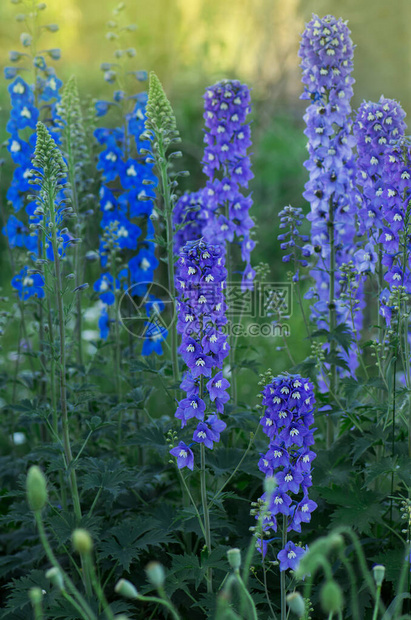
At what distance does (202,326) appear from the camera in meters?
2.26

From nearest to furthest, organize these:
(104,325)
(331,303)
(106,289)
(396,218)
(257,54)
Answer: (396,218) → (331,303) → (106,289) → (104,325) → (257,54)

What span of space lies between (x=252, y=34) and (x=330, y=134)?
488cm

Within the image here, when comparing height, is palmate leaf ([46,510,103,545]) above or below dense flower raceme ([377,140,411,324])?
below

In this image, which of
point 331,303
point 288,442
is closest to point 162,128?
point 331,303

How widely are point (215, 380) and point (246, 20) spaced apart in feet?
19.7

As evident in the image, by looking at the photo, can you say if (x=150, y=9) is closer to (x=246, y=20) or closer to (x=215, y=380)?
(x=246, y=20)

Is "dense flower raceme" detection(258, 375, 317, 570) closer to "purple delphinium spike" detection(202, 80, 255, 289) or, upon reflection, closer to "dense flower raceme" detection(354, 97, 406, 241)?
"dense flower raceme" detection(354, 97, 406, 241)

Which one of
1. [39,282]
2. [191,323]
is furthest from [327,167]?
[39,282]

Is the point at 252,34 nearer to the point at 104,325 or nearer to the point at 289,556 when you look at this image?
the point at 104,325

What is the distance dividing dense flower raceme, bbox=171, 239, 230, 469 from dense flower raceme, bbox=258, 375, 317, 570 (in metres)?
0.18

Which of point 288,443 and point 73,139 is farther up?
point 73,139

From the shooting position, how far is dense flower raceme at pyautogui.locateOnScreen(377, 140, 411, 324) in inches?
102

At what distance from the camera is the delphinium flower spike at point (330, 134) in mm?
3004

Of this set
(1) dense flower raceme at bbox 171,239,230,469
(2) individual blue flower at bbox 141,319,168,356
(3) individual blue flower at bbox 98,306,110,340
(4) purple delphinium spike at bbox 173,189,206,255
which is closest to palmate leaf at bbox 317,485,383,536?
(1) dense flower raceme at bbox 171,239,230,469
